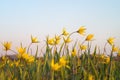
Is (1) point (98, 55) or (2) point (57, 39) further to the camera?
(1) point (98, 55)

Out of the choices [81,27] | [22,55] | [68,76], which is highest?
[81,27]

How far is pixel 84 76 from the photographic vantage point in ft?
12.5

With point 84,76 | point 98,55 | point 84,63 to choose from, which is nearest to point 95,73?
point 84,76

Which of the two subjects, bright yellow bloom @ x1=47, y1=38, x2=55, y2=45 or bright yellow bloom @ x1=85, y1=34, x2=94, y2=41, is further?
bright yellow bloom @ x1=85, y1=34, x2=94, y2=41

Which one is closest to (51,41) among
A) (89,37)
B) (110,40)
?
(89,37)

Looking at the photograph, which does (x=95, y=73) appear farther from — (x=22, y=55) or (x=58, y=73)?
(x=22, y=55)

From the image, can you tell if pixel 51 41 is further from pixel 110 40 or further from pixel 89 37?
pixel 110 40

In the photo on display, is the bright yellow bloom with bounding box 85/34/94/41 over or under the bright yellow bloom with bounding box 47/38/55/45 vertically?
over

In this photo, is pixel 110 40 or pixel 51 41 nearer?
pixel 51 41

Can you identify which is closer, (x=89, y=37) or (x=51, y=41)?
(x=51, y=41)

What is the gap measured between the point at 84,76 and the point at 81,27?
123cm

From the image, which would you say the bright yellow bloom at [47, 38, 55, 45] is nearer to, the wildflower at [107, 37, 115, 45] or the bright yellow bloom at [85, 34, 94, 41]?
the bright yellow bloom at [85, 34, 94, 41]

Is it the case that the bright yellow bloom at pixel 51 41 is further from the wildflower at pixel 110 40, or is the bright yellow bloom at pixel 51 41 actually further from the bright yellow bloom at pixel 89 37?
the wildflower at pixel 110 40

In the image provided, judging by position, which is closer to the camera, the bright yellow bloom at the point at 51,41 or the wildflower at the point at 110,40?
the bright yellow bloom at the point at 51,41
